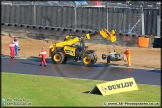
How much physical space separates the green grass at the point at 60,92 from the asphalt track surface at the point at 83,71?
1.77 metres

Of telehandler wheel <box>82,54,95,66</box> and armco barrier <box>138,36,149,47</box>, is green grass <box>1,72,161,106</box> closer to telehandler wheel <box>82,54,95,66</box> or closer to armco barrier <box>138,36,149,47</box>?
telehandler wheel <box>82,54,95,66</box>

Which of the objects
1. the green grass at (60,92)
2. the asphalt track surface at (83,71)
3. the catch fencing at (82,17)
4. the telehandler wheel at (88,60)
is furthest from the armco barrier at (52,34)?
the green grass at (60,92)

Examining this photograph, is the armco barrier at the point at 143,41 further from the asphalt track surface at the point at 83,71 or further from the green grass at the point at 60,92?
the green grass at the point at 60,92

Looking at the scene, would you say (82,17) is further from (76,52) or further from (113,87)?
(113,87)

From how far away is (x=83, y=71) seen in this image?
25812 millimetres

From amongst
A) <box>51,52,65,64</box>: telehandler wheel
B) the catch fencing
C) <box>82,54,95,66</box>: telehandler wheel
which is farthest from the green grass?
the catch fencing

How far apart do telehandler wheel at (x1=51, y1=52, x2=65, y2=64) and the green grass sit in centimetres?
546

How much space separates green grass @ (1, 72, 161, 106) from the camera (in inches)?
640

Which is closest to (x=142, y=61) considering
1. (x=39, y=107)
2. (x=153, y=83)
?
(x=153, y=83)

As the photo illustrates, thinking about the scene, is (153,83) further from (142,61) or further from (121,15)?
(121,15)

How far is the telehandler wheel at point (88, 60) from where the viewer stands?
27.6 m

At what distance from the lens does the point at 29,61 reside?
96.6 ft

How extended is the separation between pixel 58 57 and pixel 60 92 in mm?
10333

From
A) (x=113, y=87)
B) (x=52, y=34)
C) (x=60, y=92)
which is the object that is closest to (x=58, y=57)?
(x=52, y=34)
